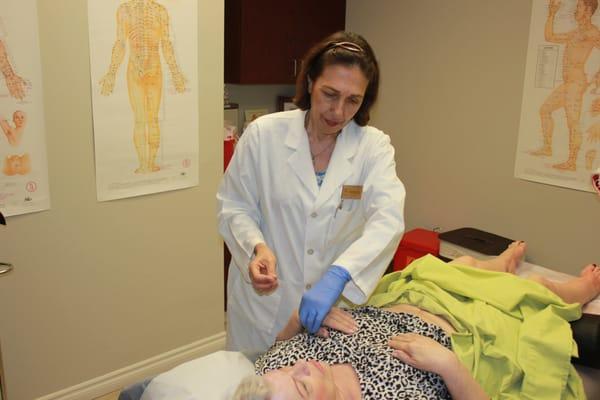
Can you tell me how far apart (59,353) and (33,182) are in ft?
2.27

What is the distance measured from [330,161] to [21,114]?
108cm

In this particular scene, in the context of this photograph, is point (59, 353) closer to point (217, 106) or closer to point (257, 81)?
point (217, 106)

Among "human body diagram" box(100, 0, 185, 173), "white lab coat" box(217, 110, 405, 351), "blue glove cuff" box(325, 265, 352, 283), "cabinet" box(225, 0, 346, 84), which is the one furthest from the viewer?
"cabinet" box(225, 0, 346, 84)

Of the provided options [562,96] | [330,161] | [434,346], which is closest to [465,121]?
[562,96]

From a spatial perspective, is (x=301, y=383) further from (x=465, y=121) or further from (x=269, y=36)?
(x=269, y=36)

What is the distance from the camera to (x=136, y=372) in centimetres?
242

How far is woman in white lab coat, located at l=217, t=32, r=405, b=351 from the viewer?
1.54 m

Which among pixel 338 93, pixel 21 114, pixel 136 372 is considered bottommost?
pixel 136 372

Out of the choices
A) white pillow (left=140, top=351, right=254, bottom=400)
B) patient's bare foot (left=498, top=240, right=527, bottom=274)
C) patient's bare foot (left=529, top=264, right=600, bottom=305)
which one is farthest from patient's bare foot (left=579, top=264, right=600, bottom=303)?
white pillow (left=140, top=351, right=254, bottom=400)

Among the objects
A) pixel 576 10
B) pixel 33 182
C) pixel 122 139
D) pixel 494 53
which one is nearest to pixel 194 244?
pixel 122 139

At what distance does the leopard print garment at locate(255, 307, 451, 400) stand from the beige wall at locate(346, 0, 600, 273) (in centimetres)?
132

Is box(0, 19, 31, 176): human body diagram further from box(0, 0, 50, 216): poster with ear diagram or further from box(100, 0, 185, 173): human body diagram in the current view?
box(100, 0, 185, 173): human body diagram

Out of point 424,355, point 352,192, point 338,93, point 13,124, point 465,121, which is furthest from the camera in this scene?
point 465,121

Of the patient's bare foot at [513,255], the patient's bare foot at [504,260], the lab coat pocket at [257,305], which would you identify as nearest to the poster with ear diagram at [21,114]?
the lab coat pocket at [257,305]
